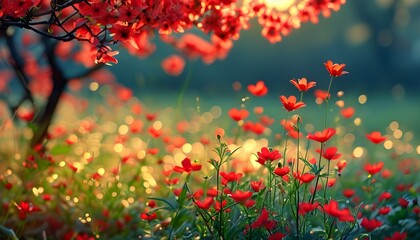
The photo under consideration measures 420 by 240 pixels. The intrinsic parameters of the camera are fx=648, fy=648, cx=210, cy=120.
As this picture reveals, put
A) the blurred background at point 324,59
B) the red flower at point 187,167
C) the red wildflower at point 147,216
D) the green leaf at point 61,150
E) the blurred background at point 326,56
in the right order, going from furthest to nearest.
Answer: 1. the blurred background at point 326,56
2. the blurred background at point 324,59
3. the green leaf at point 61,150
4. the red wildflower at point 147,216
5. the red flower at point 187,167

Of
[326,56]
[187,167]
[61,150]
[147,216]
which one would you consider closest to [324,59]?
[326,56]

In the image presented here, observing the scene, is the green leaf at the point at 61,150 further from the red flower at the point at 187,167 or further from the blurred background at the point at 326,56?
the blurred background at the point at 326,56

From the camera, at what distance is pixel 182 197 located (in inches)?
112

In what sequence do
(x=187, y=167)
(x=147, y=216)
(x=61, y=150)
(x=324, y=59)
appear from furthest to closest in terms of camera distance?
(x=324, y=59) < (x=61, y=150) < (x=147, y=216) < (x=187, y=167)

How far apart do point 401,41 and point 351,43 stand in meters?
1.40

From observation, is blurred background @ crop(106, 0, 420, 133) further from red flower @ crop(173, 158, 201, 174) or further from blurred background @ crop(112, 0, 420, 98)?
red flower @ crop(173, 158, 201, 174)

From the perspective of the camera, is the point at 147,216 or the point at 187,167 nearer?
the point at 187,167

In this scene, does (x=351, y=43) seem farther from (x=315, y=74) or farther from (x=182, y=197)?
(x=182, y=197)

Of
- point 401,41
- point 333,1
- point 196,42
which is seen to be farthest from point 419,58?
point 333,1

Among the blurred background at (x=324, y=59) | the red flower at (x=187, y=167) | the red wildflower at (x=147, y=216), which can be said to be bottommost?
the red wildflower at (x=147, y=216)

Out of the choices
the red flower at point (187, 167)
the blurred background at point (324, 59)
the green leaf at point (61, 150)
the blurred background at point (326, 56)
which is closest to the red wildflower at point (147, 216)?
the red flower at point (187, 167)

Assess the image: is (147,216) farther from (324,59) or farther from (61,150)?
(324,59)

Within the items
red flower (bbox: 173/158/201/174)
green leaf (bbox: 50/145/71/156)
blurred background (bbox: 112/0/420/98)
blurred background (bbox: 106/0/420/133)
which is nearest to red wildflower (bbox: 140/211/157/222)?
red flower (bbox: 173/158/201/174)

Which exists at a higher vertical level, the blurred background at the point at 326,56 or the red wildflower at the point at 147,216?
the blurred background at the point at 326,56
